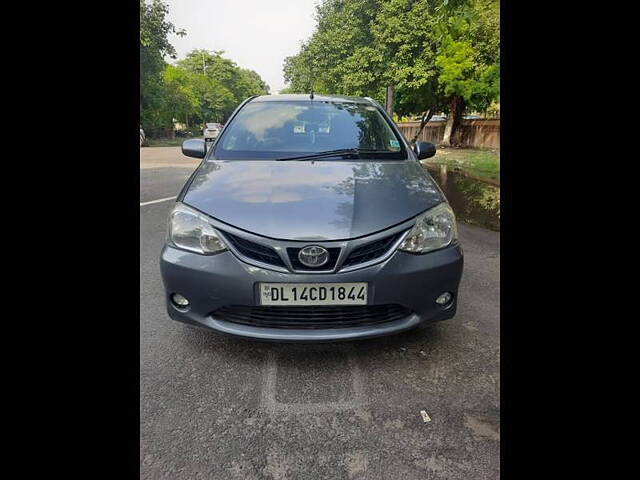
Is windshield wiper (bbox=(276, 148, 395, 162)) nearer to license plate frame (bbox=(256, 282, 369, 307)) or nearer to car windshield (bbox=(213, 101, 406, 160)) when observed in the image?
car windshield (bbox=(213, 101, 406, 160))

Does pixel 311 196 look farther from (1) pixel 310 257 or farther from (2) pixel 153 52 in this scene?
A: (2) pixel 153 52

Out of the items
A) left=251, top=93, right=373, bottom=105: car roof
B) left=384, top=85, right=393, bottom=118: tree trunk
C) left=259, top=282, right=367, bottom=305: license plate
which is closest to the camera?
left=259, top=282, right=367, bottom=305: license plate

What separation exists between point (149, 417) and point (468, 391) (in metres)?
1.45

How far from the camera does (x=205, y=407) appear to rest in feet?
5.95

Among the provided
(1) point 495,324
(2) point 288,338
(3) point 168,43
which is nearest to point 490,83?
(1) point 495,324

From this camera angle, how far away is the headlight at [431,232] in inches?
77.8

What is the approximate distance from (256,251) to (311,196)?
0.44m

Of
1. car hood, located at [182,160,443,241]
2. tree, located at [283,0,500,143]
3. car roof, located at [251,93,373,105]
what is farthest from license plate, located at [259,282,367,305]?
tree, located at [283,0,500,143]

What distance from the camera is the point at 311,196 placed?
6.98 ft

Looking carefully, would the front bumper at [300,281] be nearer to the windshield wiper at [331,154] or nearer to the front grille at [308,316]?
the front grille at [308,316]

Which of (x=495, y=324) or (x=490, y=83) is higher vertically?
(x=490, y=83)

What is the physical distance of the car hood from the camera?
6.33 feet

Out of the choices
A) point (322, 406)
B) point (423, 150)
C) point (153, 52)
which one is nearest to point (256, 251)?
point (322, 406)
